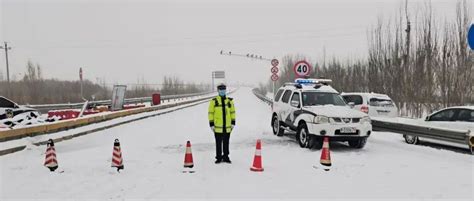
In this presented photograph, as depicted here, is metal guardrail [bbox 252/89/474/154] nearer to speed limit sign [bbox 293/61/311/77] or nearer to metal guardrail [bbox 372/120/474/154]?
metal guardrail [bbox 372/120/474/154]

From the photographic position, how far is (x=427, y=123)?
11.5 m

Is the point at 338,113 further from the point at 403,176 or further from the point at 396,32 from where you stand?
the point at 396,32

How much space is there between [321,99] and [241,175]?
5.30 m

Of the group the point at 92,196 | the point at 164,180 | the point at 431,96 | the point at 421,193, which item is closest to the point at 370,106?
the point at 431,96

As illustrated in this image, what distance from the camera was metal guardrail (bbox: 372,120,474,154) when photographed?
9.48 meters

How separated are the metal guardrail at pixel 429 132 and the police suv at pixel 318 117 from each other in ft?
5.83

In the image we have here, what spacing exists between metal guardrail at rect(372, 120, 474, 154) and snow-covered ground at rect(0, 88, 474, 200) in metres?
0.36

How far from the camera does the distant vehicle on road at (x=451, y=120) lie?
A: 10.2 m

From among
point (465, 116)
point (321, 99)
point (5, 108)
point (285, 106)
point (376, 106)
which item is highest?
point (321, 99)

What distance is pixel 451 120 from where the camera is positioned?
1083 cm

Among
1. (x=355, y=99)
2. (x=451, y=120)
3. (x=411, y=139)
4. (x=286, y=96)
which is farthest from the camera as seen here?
(x=355, y=99)

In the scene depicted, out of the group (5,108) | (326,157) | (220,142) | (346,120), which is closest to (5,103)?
(5,108)

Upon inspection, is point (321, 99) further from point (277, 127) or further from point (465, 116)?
point (465, 116)

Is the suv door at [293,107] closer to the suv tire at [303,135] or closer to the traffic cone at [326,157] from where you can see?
the suv tire at [303,135]
